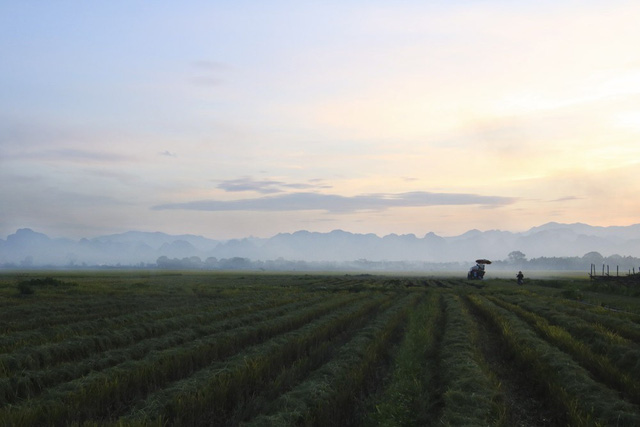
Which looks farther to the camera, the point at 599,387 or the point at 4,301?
the point at 4,301

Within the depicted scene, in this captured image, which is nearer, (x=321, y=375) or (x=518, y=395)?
(x=518, y=395)

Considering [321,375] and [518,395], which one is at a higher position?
[321,375]

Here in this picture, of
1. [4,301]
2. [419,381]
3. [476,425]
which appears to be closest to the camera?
[476,425]

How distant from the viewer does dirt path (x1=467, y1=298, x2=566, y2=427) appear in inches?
311

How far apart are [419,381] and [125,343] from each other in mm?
9395

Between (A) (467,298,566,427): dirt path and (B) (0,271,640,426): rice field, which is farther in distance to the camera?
(A) (467,298,566,427): dirt path

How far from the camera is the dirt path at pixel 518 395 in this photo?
7.89 metres

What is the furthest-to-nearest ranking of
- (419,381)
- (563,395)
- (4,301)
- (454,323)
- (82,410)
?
1. (4,301)
2. (454,323)
3. (419,381)
4. (563,395)
5. (82,410)

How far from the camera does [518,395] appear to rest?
939 cm

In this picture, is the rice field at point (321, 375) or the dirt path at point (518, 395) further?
the dirt path at point (518, 395)

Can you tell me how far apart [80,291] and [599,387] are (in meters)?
36.0

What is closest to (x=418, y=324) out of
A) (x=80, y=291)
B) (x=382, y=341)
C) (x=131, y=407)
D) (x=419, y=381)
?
(x=382, y=341)

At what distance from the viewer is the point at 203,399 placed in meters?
7.78

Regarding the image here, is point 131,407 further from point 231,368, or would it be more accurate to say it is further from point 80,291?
point 80,291
